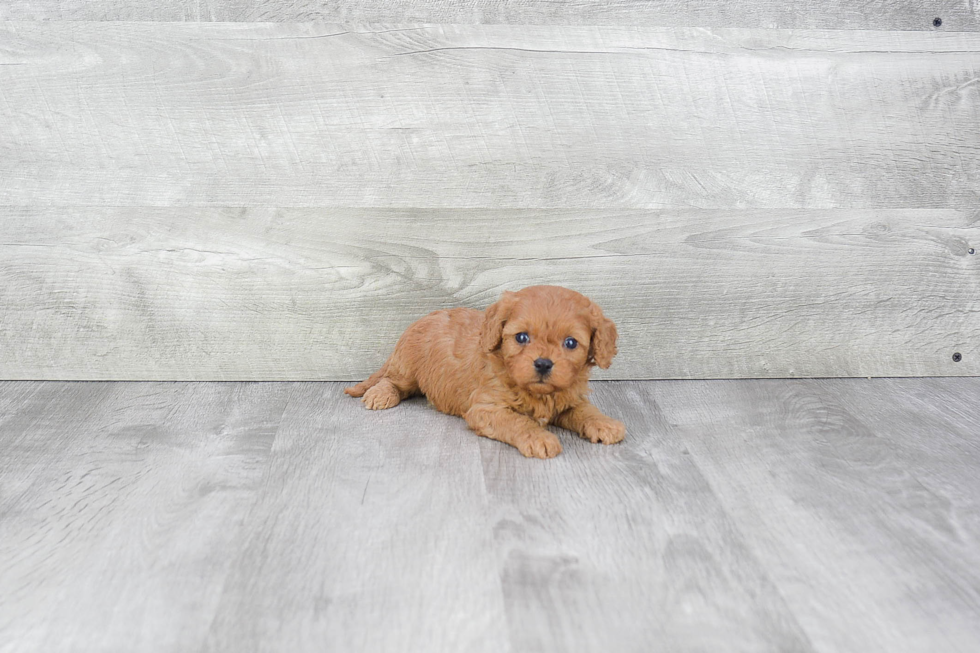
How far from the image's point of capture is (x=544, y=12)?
6.57 ft

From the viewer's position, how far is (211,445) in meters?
1.64

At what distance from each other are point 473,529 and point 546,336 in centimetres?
42

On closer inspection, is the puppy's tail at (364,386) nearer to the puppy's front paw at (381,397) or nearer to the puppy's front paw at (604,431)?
the puppy's front paw at (381,397)

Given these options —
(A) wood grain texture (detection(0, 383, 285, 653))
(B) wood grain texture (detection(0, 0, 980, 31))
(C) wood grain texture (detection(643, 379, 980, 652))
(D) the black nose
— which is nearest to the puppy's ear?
(D) the black nose

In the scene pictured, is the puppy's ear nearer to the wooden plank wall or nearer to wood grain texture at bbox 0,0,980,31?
the wooden plank wall

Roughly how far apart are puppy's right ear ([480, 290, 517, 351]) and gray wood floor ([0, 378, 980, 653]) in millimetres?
210

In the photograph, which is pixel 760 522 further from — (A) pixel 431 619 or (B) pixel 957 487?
(A) pixel 431 619

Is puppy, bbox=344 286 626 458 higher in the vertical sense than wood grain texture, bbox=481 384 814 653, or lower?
higher

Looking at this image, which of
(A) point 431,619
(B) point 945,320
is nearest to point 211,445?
(A) point 431,619

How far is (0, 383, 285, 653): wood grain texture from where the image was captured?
1062 millimetres

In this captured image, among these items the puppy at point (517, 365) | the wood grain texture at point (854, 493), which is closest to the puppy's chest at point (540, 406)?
the puppy at point (517, 365)

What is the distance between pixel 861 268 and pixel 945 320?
281 mm

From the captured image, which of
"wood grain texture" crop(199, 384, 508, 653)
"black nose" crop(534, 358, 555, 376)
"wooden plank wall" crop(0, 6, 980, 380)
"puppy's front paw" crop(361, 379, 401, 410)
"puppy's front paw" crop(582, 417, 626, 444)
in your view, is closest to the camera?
"wood grain texture" crop(199, 384, 508, 653)

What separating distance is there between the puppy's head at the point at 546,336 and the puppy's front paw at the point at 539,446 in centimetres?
9
